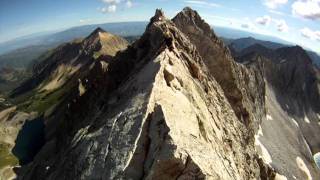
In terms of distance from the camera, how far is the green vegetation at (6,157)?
139 metres

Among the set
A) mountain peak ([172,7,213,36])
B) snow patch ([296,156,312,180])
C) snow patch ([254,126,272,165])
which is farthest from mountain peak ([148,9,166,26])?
snow patch ([296,156,312,180])

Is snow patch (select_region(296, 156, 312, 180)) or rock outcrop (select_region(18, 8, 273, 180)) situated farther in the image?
snow patch (select_region(296, 156, 312, 180))

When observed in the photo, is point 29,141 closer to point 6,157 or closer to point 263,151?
point 6,157

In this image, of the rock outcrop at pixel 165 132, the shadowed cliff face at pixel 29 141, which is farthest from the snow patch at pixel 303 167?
the rock outcrop at pixel 165 132

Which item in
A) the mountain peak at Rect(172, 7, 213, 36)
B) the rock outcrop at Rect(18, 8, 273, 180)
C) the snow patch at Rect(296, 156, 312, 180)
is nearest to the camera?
the rock outcrop at Rect(18, 8, 273, 180)

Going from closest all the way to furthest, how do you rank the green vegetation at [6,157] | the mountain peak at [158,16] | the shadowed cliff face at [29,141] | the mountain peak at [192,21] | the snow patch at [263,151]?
1. the mountain peak at [158,16]
2. the mountain peak at [192,21]
3. the snow patch at [263,151]
4. the green vegetation at [6,157]
5. the shadowed cliff face at [29,141]

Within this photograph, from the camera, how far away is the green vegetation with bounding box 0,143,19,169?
13923 centimetres

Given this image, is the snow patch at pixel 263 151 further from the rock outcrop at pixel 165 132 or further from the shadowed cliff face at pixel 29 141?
the shadowed cliff face at pixel 29 141

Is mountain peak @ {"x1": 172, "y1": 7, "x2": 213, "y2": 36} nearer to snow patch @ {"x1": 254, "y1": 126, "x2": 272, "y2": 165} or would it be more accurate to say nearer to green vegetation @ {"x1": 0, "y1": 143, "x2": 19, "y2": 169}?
snow patch @ {"x1": 254, "y1": 126, "x2": 272, "y2": 165}

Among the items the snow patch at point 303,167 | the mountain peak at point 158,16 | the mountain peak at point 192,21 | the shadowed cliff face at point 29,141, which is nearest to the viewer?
the mountain peak at point 158,16

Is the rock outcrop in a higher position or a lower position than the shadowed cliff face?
higher

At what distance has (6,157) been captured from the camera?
14800 centimetres

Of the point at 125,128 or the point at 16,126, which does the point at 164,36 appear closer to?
the point at 125,128

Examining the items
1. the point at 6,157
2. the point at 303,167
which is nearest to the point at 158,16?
the point at 303,167
